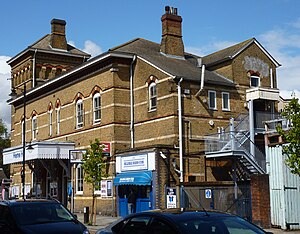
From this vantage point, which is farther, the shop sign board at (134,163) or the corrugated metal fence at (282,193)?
the shop sign board at (134,163)

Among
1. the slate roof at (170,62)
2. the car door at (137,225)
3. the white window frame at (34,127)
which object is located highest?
the slate roof at (170,62)

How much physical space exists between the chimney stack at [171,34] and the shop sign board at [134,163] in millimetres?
8245

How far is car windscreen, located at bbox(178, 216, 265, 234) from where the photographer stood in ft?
24.2

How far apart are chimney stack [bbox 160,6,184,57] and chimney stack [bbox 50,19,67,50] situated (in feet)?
60.4

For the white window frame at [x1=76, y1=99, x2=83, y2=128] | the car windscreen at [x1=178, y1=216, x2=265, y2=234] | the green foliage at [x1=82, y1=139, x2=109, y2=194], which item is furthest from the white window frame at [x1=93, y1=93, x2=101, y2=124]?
the car windscreen at [x1=178, y1=216, x2=265, y2=234]

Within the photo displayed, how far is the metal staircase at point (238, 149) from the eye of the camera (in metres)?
26.8

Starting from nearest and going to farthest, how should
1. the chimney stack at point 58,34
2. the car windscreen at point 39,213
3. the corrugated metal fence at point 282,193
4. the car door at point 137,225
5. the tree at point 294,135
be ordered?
the car door at point 137,225, the car windscreen at point 39,213, the tree at point 294,135, the corrugated metal fence at point 282,193, the chimney stack at point 58,34

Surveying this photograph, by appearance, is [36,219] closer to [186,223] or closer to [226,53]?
[186,223]

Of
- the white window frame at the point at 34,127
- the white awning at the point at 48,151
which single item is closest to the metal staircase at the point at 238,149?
the white awning at the point at 48,151

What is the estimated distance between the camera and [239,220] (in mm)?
7910

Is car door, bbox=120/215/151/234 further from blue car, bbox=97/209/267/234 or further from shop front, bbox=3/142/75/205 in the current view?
shop front, bbox=3/142/75/205

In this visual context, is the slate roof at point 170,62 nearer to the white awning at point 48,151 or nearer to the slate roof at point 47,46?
the white awning at point 48,151

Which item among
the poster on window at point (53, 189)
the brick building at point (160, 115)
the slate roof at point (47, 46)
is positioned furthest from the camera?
the slate roof at point (47, 46)

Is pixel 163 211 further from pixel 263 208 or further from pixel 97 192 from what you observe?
pixel 97 192
